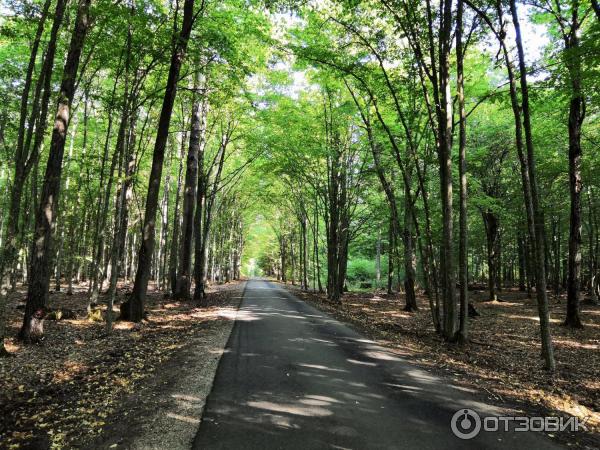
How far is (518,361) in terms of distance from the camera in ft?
27.0

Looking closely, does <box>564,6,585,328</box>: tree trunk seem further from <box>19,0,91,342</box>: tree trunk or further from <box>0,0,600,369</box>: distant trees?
<box>19,0,91,342</box>: tree trunk

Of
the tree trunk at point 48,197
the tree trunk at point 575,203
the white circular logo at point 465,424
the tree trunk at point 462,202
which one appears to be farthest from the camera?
the tree trunk at point 575,203

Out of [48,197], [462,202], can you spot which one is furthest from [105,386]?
[462,202]

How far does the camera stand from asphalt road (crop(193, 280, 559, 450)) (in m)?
3.84

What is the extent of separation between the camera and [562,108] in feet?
45.6

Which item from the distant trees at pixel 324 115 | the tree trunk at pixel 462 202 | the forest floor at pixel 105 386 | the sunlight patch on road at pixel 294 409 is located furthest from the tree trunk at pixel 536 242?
the forest floor at pixel 105 386

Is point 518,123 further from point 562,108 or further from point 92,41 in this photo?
point 92,41

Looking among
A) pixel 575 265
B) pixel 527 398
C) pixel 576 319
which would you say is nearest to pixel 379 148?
pixel 575 265

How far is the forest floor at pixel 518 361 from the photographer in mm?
5199

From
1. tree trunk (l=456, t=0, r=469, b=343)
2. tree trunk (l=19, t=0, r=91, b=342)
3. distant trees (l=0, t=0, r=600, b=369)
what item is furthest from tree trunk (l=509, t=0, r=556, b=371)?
tree trunk (l=19, t=0, r=91, b=342)

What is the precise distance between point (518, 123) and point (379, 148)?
1013 centimetres

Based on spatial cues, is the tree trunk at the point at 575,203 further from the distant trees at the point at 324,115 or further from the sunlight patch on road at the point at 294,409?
the sunlight patch on road at the point at 294,409
